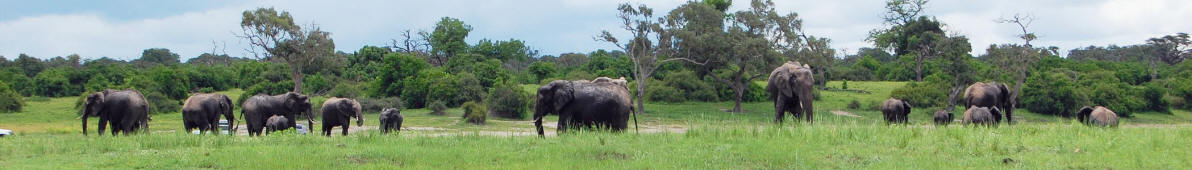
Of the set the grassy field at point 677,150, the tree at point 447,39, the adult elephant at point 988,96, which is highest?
the tree at point 447,39

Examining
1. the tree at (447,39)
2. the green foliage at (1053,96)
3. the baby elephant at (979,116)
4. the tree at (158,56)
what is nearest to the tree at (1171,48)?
the green foliage at (1053,96)

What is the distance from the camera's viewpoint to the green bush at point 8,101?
3831 cm

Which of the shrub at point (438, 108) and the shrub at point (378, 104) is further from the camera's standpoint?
the shrub at point (378, 104)

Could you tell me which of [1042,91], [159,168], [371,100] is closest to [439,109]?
[371,100]

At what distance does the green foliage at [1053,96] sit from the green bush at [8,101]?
143 feet

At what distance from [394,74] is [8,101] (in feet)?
52.8

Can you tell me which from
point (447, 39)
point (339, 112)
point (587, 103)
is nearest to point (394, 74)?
point (447, 39)

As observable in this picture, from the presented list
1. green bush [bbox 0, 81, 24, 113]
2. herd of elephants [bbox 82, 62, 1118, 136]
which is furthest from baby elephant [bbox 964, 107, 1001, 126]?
green bush [bbox 0, 81, 24, 113]

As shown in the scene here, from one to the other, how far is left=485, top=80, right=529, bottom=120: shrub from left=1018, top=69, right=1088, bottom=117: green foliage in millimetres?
22677

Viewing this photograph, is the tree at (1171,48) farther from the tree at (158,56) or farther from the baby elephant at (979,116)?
the tree at (158,56)

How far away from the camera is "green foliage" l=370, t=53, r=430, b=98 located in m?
46.0

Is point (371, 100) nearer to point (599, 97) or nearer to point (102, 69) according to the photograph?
point (102, 69)

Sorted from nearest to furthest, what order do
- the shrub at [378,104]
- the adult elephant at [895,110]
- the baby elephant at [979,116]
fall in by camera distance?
the baby elephant at [979,116]
the adult elephant at [895,110]
the shrub at [378,104]

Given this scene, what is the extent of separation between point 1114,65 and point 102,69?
6169 centimetres
